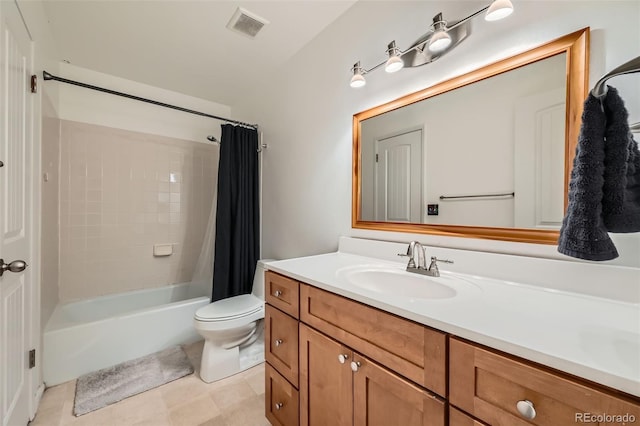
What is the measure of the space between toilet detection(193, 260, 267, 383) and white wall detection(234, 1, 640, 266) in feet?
1.85

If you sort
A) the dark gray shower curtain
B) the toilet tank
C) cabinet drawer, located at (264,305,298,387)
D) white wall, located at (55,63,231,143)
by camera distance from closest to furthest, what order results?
1. cabinet drawer, located at (264,305,298,387)
2. the toilet tank
3. white wall, located at (55,63,231,143)
4. the dark gray shower curtain

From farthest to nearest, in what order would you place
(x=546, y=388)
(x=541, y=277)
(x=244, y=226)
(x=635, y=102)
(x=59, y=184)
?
1. (x=244, y=226)
2. (x=59, y=184)
3. (x=541, y=277)
4. (x=635, y=102)
5. (x=546, y=388)

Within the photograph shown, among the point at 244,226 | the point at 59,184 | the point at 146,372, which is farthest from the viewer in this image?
the point at 244,226

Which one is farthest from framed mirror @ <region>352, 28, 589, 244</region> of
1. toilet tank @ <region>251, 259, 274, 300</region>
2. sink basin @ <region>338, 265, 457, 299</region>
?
toilet tank @ <region>251, 259, 274, 300</region>

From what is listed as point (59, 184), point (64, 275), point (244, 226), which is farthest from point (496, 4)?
point (64, 275)

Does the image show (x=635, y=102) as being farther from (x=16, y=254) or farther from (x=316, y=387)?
(x=16, y=254)

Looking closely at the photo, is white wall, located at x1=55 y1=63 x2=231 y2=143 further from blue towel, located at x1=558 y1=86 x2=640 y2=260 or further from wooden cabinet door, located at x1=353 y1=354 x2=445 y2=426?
blue towel, located at x1=558 y1=86 x2=640 y2=260

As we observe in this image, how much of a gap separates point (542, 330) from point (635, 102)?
2.43 feet

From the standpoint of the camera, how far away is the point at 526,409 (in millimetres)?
502

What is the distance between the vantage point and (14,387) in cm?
111

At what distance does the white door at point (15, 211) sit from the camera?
0.99 m

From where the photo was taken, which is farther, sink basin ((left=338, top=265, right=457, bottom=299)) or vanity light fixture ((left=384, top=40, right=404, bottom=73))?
vanity light fixture ((left=384, top=40, right=404, bottom=73))

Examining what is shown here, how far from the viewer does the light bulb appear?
2.87 feet

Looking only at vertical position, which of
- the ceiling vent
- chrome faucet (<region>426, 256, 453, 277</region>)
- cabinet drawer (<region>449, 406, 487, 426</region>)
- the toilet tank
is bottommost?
the toilet tank
